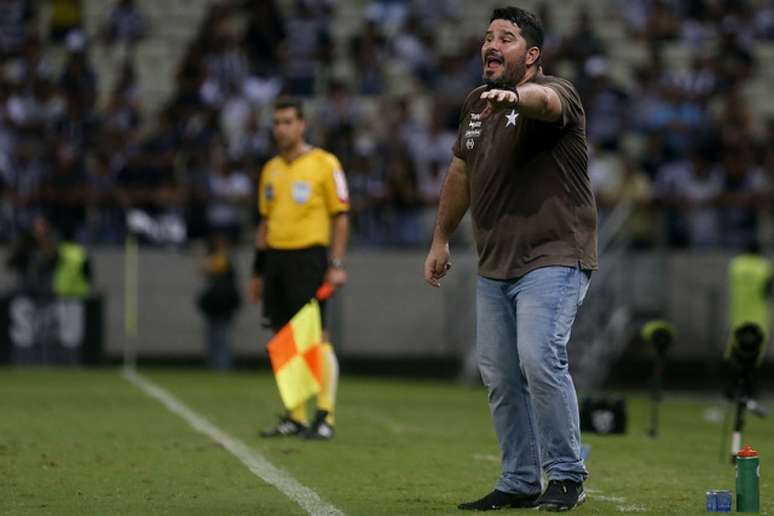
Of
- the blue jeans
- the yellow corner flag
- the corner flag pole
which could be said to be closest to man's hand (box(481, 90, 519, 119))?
the blue jeans

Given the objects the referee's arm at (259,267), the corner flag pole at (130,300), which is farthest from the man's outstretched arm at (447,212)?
the corner flag pole at (130,300)

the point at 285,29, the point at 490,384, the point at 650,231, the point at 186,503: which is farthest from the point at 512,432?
the point at 285,29

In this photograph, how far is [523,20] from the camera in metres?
6.89

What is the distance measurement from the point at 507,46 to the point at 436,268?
112 cm

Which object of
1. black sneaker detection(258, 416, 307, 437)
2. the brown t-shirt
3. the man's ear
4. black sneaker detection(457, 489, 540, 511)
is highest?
the man's ear

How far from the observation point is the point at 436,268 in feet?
24.5

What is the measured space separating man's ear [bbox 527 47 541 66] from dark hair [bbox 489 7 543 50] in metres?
0.02

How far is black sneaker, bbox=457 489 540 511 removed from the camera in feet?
23.8

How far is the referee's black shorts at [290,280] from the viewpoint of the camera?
448 inches

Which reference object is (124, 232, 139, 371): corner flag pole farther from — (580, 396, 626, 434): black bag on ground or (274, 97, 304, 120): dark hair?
(274, 97, 304, 120): dark hair

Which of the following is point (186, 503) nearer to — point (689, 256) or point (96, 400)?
point (96, 400)

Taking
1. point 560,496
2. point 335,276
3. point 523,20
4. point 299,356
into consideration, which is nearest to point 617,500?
point 560,496

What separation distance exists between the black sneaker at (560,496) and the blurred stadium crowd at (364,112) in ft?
50.2

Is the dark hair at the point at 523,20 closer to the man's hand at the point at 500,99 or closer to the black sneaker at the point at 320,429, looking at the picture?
the man's hand at the point at 500,99
